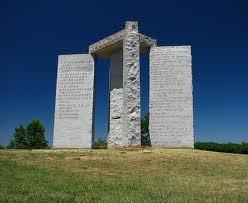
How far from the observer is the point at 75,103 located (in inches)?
788

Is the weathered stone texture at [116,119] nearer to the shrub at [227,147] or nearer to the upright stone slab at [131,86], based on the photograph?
the upright stone slab at [131,86]

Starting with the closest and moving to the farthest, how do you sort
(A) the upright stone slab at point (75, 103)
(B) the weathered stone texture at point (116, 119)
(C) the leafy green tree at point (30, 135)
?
1. (B) the weathered stone texture at point (116, 119)
2. (A) the upright stone slab at point (75, 103)
3. (C) the leafy green tree at point (30, 135)

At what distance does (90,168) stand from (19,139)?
24023mm

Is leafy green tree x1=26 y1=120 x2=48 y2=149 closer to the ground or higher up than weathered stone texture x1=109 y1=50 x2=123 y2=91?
closer to the ground

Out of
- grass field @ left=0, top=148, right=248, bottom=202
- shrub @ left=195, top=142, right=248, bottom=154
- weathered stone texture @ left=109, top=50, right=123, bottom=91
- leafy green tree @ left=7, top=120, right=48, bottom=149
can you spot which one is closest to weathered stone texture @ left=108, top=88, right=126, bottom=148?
weathered stone texture @ left=109, top=50, right=123, bottom=91

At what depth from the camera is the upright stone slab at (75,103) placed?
64.7 feet

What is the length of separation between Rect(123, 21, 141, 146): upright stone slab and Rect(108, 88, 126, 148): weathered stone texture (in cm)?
160

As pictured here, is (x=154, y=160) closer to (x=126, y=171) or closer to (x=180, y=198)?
(x=126, y=171)

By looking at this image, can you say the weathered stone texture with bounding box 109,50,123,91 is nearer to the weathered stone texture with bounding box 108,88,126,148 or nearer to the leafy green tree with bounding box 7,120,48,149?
the weathered stone texture with bounding box 108,88,126,148

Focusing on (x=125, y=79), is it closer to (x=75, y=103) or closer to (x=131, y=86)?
(x=131, y=86)

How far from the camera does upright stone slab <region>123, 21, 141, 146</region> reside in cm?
1758

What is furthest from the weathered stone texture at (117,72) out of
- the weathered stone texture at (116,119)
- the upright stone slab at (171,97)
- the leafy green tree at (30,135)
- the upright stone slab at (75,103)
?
the leafy green tree at (30,135)

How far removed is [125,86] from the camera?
1803 cm

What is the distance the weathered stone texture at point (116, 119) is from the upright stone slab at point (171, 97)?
5.53ft
